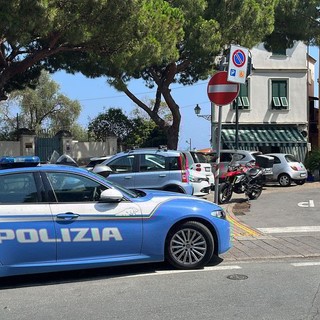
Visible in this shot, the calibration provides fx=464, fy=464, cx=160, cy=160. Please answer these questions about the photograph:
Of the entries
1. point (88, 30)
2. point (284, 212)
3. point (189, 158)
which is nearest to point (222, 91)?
point (284, 212)

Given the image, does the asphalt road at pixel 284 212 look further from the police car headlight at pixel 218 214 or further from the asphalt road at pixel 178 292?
the police car headlight at pixel 218 214

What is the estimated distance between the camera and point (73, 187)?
6.15 meters

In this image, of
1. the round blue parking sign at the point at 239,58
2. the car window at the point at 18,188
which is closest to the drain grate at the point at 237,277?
the car window at the point at 18,188

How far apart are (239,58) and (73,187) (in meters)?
4.24

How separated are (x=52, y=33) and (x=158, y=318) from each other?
12824mm

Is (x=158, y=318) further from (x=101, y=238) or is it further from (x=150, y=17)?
(x=150, y=17)

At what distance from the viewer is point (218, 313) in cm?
478

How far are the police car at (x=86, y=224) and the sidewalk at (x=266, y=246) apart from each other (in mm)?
1086

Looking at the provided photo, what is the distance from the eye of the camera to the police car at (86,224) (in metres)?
5.79

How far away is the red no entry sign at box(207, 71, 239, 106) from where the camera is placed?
8.61m

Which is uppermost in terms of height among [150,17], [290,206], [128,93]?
[150,17]

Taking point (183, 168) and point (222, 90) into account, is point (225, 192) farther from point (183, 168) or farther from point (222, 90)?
point (222, 90)

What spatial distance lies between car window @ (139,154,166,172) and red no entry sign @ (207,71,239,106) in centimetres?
374

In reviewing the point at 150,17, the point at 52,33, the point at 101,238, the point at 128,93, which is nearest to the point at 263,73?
the point at 128,93
